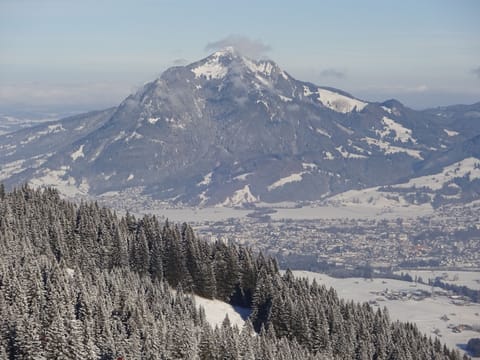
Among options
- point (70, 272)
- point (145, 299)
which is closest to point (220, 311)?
point (145, 299)

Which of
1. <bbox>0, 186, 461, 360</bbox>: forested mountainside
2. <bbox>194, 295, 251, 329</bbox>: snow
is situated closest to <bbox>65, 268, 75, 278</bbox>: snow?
<bbox>0, 186, 461, 360</bbox>: forested mountainside

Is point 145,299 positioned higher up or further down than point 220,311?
higher up

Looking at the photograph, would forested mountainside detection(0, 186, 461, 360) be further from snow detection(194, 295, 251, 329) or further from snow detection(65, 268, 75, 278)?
snow detection(194, 295, 251, 329)

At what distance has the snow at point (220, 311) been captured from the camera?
121475 millimetres

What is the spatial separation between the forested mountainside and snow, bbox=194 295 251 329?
2041 mm

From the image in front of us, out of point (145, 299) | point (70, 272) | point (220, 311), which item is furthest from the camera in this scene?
point (220, 311)

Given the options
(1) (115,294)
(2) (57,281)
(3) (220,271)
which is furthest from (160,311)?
(3) (220,271)

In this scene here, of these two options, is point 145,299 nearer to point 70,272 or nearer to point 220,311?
point 70,272

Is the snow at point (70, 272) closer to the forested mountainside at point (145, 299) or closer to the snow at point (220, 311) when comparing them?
the forested mountainside at point (145, 299)

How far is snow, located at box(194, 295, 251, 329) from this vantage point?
121475 mm

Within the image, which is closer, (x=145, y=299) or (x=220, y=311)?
(x=145, y=299)

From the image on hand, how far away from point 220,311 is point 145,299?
23.3 meters

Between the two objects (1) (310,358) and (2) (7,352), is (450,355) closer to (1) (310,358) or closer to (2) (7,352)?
(1) (310,358)

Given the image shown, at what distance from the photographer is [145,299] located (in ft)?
346
